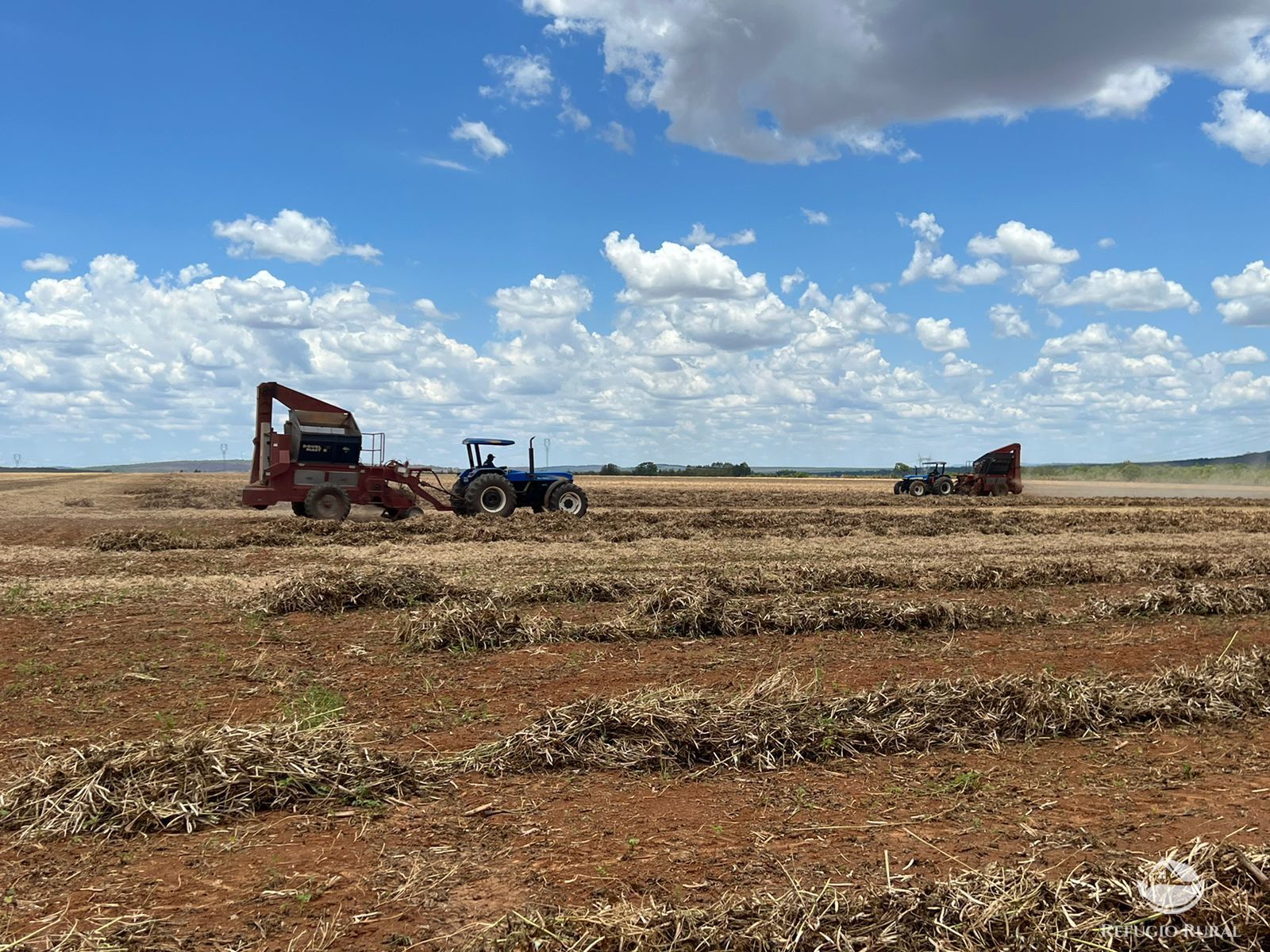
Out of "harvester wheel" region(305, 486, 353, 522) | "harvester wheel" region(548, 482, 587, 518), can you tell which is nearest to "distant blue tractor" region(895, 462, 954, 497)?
"harvester wheel" region(548, 482, 587, 518)

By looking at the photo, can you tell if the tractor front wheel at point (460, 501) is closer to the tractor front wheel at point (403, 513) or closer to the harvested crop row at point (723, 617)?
the tractor front wheel at point (403, 513)

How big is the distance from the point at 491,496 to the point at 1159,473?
87242 mm

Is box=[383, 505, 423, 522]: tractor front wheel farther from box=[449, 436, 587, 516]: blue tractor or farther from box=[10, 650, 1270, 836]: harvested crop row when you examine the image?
box=[10, 650, 1270, 836]: harvested crop row

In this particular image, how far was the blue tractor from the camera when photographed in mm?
24906

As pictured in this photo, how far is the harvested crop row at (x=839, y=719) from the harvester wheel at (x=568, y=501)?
61.4ft

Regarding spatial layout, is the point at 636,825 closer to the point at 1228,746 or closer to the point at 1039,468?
the point at 1228,746

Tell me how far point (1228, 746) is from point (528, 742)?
512 centimetres

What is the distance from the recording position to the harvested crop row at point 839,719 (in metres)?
6.19

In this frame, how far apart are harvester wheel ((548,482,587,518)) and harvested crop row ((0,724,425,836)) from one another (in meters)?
20.0

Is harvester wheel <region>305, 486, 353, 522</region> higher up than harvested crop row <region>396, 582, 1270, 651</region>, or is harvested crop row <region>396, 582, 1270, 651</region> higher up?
harvester wheel <region>305, 486, 353, 522</region>

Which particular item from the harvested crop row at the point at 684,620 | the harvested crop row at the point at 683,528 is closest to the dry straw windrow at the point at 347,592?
the harvested crop row at the point at 684,620

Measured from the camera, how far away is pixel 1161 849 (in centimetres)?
476

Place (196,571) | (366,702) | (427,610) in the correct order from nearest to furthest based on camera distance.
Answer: (366,702) < (427,610) < (196,571)

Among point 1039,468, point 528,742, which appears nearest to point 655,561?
point 528,742
